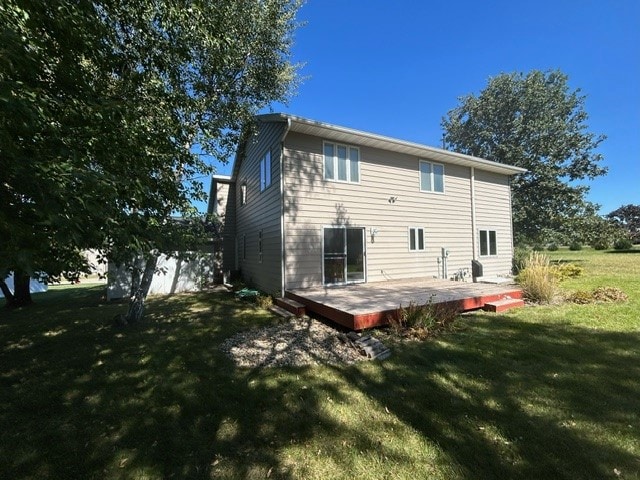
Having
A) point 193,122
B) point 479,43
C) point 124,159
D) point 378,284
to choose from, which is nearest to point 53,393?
point 124,159

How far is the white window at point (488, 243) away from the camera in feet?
42.7

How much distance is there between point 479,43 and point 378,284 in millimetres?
10402

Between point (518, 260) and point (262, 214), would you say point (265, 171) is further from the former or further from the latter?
point (518, 260)

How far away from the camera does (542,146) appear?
20.1 meters

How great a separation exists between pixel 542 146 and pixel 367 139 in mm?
16830

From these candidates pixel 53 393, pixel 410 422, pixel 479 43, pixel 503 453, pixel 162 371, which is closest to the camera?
pixel 503 453

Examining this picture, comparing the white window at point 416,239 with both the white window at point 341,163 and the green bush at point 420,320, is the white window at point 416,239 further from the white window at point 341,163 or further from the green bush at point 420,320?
the green bush at point 420,320

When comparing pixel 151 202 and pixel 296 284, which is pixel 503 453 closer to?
pixel 151 202

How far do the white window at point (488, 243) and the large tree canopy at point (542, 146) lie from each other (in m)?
8.13

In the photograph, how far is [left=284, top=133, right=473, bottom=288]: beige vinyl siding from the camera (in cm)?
890

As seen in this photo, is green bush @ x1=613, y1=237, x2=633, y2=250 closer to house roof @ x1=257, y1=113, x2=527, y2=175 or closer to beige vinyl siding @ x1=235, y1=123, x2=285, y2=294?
house roof @ x1=257, y1=113, x2=527, y2=175

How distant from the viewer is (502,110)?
2234cm

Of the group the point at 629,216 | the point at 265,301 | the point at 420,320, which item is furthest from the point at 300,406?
the point at 629,216

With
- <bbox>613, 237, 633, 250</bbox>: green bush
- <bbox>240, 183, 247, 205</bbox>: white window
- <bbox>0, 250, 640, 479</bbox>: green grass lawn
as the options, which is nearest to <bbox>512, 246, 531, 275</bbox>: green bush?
<bbox>0, 250, 640, 479</bbox>: green grass lawn
